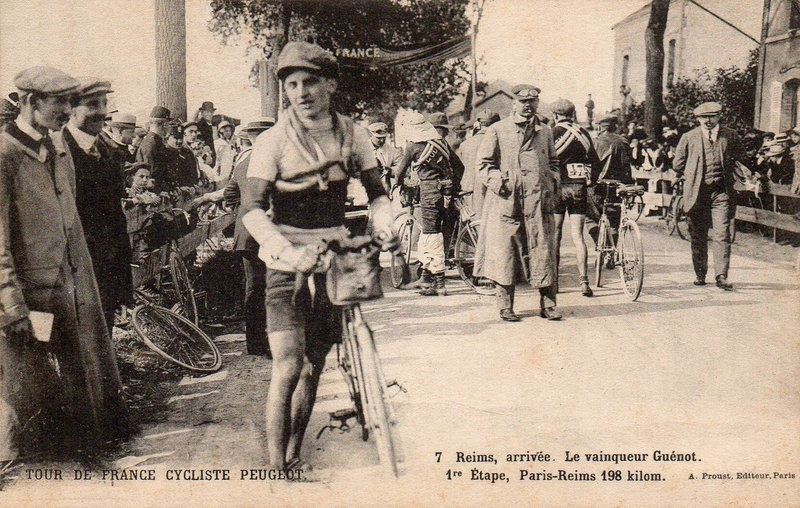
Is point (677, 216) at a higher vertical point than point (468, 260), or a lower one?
higher

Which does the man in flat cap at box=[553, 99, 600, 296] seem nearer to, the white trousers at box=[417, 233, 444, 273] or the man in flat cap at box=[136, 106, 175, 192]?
the white trousers at box=[417, 233, 444, 273]

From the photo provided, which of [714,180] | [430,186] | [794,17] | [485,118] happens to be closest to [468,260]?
[430,186]

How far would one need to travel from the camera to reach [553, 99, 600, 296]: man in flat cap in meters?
7.46

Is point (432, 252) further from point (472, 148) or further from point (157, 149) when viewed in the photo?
point (157, 149)

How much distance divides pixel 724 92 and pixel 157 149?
14.5 m

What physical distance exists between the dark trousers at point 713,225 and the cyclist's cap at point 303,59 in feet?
17.8

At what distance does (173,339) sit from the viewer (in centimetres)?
512

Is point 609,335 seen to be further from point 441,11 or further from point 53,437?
point 441,11

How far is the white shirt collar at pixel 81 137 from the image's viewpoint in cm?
416

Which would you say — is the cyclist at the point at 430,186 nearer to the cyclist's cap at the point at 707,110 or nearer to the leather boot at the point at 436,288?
the leather boot at the point at 436,288

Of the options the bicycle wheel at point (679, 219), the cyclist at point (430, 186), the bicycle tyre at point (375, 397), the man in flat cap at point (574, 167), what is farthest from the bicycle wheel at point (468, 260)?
the bicycle wheel at point (679, 219)

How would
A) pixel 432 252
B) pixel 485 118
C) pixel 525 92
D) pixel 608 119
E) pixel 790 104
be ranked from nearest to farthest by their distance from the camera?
1. pixel 525 92
2. pixel 432 252
3. pixel 608 119
4. pixel 485 118
5. pixel 790 104

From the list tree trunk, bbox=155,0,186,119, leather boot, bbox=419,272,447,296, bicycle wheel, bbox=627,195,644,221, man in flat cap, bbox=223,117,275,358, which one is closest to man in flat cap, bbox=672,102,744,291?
bicycle wheel, bbox=627,195,644,221

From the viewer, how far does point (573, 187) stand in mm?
7512
